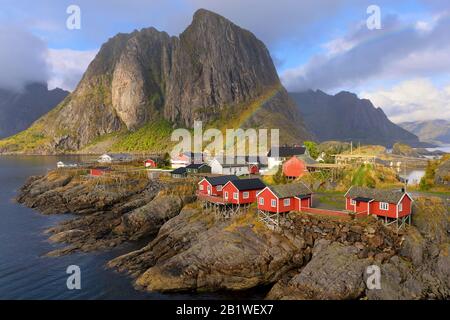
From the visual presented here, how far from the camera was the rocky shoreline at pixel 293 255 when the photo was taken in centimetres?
3116

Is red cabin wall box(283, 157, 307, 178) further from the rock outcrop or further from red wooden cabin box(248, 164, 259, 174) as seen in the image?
the rock outcrop

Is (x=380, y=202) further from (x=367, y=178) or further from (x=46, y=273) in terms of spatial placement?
(x=46, y=273)

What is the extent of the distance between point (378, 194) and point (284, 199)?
10.2 metres

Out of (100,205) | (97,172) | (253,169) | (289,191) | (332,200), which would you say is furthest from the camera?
(97,172)

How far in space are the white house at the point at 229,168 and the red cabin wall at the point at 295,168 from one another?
18024mm

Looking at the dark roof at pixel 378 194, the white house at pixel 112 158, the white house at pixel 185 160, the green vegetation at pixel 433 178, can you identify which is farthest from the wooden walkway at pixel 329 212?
the white house at pixel 112 158

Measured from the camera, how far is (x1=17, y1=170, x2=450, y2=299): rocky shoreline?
3116 centimetres

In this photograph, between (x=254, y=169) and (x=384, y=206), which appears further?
(x=254, y=169)

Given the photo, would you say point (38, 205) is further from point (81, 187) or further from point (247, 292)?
point (247, 292)

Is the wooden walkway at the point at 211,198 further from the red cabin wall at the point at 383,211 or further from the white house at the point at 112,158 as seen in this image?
the white house at the point at 112,158

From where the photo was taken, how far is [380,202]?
124ft

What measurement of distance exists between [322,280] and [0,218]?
60275 millimetres

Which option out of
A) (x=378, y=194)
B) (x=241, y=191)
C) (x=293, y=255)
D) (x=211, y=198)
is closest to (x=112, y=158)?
(x=211, y=198)
